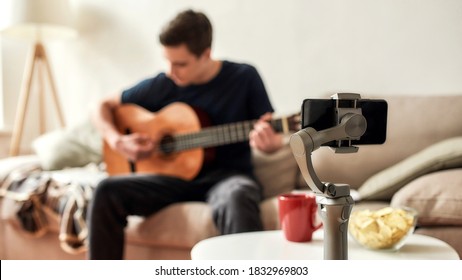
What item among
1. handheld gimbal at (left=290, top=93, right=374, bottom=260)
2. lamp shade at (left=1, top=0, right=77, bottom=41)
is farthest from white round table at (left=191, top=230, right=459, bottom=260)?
lamp shade at (left=1, top=0, right=77, bottom=41)

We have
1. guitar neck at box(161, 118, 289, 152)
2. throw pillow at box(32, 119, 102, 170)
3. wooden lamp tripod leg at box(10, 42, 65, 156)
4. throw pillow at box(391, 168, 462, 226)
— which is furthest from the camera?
wooden lamp tripod leg at box(10, 42, 65, 156)

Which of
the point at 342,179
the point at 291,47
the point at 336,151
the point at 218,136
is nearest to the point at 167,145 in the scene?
the point at 218,136

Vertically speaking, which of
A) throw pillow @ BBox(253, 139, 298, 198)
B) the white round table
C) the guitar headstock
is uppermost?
the guitar headstock

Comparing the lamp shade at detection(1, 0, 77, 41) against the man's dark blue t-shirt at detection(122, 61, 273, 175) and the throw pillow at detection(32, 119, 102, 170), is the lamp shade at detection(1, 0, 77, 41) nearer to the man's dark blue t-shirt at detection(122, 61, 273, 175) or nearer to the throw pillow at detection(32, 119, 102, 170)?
the throw pillow at detection(32, 119, 102, 170)

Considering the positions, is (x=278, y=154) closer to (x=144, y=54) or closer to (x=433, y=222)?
(x=433, y=222)

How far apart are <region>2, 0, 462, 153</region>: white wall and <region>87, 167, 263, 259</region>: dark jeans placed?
55cm

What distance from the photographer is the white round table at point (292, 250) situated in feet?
2.61

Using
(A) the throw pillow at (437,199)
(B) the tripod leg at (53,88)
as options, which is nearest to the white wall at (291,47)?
(B) the tripod leg at (53,88)

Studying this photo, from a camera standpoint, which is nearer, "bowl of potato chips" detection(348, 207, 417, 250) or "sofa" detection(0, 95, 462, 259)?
"bowl of potato chips" detection(348, 207, 417, 250)

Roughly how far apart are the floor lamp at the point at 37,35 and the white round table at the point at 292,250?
1698 mm

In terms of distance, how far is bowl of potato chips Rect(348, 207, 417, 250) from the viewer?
0.79m

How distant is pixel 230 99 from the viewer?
1546mm

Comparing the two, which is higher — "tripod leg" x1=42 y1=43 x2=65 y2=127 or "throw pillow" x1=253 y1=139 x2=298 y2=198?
"tripod leg" x1=42 y1=43 x2=65 y2=127

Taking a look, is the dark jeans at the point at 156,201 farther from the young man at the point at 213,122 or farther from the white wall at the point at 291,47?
the white wall at the point at 291,47
